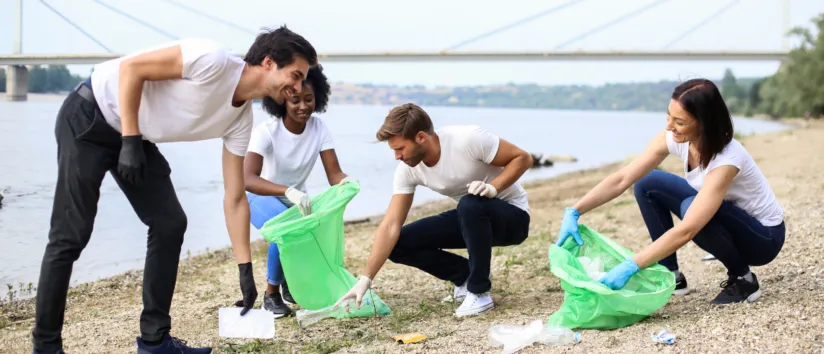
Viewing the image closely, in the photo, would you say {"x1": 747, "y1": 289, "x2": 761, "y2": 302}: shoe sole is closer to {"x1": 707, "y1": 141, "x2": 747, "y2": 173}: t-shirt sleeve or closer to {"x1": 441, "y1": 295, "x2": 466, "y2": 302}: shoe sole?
{"x1": 707, "y1": 141, "x2": 747, "y2": 173}: t-shirt sleeve

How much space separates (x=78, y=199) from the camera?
262cm

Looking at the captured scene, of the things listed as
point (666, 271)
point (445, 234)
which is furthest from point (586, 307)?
point (445, 234)

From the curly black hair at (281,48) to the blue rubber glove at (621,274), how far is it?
1.27 m

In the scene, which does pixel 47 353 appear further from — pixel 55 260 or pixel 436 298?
pixel 436 298

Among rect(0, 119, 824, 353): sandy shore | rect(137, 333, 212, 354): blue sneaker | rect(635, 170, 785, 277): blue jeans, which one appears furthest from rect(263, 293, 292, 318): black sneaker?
rect(635, 170, 785, 277): blue jeans

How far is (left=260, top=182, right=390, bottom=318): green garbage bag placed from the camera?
10.7ft

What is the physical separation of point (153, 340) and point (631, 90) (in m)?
49.6

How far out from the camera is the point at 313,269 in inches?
133

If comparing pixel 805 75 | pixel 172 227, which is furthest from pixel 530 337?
pixel 805 75

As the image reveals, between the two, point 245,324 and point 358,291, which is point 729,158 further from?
point 245,324

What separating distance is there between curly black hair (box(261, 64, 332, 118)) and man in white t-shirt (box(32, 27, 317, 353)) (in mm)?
975

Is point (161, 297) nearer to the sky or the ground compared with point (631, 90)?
nearer to the sky

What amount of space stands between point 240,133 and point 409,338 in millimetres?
957

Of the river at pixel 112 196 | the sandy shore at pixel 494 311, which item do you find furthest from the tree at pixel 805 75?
the sandy shore at pixel 494 311
